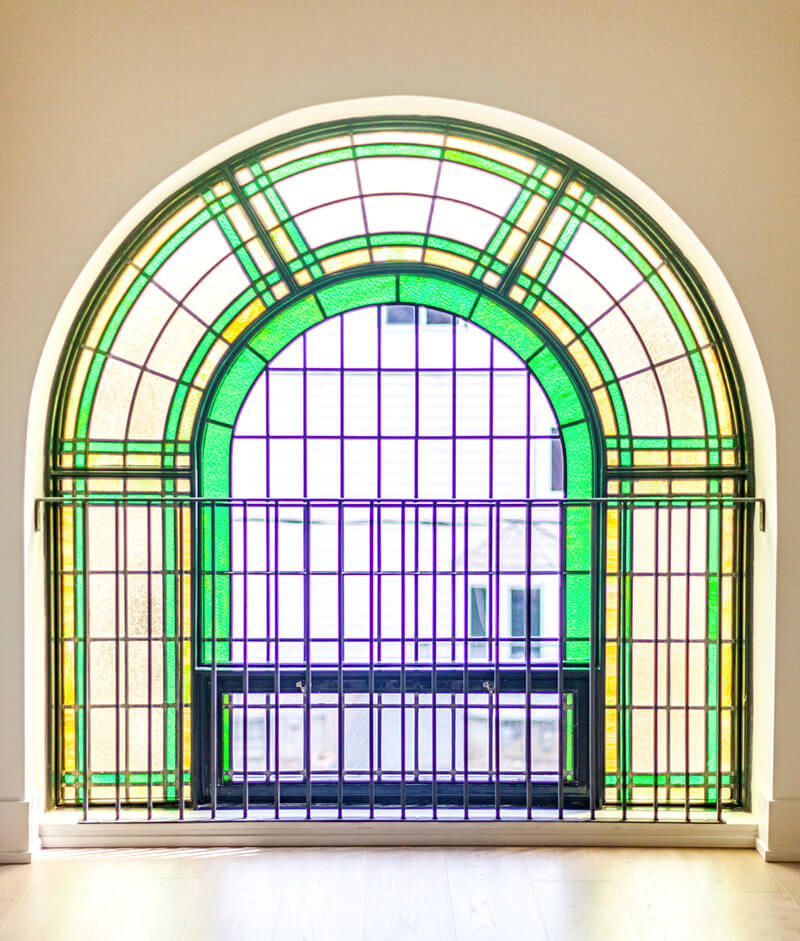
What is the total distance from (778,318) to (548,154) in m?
1.11

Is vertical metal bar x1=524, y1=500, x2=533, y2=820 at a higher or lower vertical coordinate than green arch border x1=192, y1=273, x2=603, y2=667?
lower

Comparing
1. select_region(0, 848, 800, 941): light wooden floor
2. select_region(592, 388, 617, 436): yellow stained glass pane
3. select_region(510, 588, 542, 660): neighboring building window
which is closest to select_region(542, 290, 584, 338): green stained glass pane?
select_region(592, 388, 617, 436): yellow stained glass pane

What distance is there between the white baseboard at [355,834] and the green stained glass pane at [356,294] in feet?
7.03

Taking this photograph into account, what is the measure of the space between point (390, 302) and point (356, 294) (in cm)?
15

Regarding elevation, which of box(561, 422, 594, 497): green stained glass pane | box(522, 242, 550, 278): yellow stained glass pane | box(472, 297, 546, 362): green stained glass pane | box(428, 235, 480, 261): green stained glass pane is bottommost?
box(561, 422, 594, 497): green stained glass pane

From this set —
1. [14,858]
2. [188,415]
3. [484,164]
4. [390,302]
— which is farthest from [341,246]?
[14,858]

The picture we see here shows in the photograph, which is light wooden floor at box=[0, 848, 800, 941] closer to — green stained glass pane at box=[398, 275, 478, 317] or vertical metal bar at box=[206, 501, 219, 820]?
vertical metal bar at box=[206, 501, 219, 820]

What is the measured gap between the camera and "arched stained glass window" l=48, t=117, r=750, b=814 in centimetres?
424

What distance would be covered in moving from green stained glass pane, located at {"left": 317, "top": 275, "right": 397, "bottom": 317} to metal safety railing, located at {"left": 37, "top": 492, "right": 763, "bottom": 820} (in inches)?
35.1

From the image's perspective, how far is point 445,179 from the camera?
4.32 metres

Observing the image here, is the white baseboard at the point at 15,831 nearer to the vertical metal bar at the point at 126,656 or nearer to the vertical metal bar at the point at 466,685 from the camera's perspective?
the vertical metal bar at the point at 126,656

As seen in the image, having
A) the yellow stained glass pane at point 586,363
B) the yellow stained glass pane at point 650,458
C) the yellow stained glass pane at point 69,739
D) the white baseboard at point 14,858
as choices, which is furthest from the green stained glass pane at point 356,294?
the white baseboard at point 14,858

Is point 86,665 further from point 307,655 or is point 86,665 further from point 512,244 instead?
point 512,244

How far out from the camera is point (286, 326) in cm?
448
